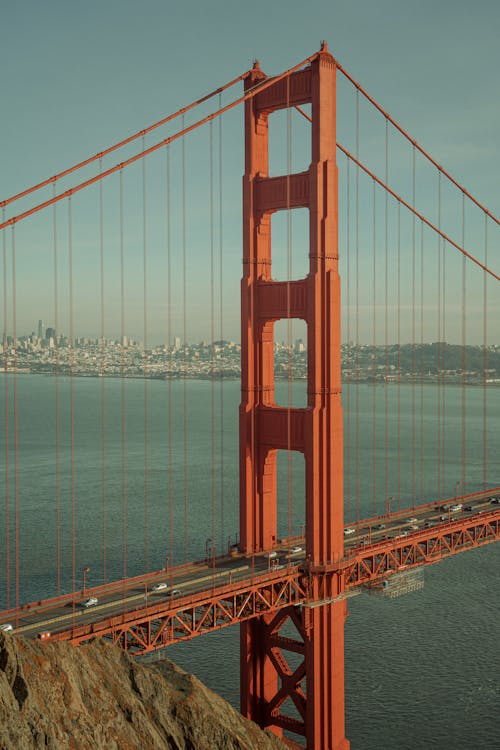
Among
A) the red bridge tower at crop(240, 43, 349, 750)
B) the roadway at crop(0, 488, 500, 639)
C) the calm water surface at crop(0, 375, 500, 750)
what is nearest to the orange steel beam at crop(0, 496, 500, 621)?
the roadway at crop(0, 488, 500, 639)

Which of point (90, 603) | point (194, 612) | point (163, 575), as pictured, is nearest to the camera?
point (90, 603)

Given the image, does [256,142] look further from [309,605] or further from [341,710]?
[341,710]

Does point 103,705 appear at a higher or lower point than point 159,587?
lower

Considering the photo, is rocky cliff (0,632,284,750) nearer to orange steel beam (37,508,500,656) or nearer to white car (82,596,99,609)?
orange steel beam (37,508,500,656)

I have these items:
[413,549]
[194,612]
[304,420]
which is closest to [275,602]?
[194,612]

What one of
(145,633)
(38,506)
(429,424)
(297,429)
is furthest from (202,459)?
(145,633)

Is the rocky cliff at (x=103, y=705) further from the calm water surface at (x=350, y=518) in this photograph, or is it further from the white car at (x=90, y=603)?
the calm water surface at (x=350, y=518)

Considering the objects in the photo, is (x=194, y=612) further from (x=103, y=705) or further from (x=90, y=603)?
(x=103, y=705)
